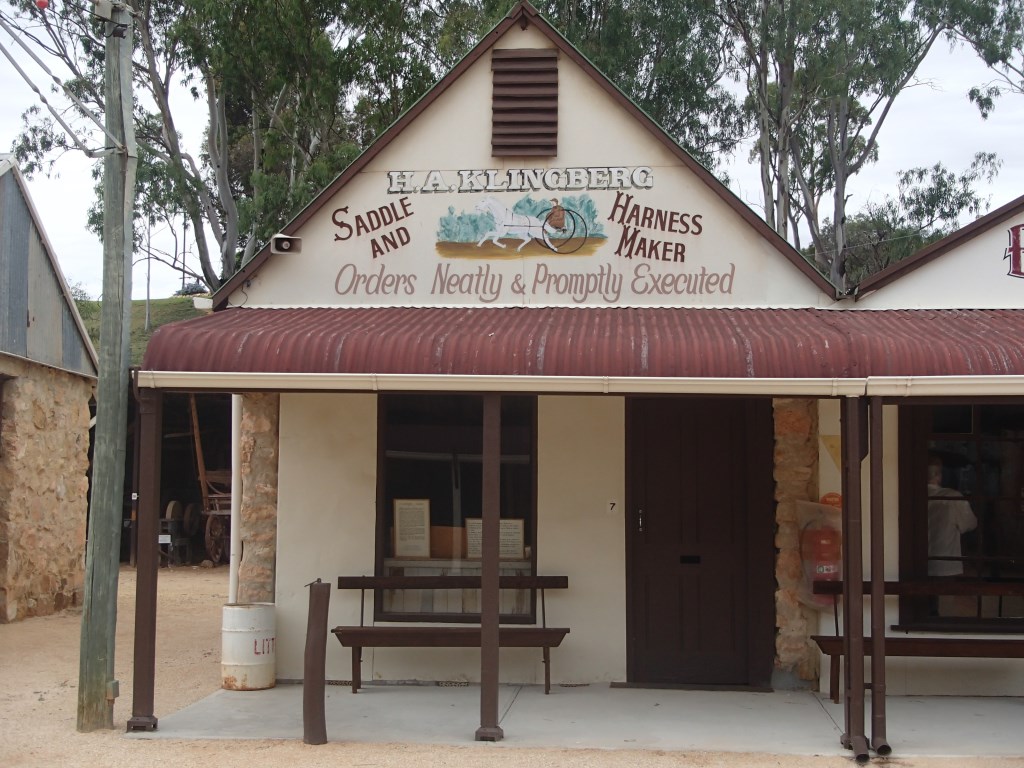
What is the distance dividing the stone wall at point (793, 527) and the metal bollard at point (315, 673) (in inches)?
146

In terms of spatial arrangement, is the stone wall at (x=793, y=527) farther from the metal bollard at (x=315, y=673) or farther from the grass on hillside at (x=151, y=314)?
the grass on hillside at (x=151, y=314)

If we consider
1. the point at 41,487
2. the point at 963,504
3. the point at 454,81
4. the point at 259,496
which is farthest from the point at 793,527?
the point at 41,487

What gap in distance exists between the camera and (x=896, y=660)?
30.2 feet

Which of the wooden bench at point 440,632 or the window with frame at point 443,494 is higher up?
the window with frame at point 443,494

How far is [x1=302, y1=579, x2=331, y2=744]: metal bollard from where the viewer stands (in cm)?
762

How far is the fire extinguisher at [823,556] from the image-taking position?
9.17 m

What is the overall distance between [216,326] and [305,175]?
10.4 meters

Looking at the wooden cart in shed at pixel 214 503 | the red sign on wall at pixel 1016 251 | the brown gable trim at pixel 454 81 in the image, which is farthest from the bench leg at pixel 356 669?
the wooden cart in shed at pixel 214 503

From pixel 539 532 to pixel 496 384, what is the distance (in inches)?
93.1

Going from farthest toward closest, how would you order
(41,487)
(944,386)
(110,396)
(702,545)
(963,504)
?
1. (41,487)
2. (702,545)
3. (963,504)
4. (110,396)
5. (944,386)

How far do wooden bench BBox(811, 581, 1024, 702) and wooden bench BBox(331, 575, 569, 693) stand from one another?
1983mm

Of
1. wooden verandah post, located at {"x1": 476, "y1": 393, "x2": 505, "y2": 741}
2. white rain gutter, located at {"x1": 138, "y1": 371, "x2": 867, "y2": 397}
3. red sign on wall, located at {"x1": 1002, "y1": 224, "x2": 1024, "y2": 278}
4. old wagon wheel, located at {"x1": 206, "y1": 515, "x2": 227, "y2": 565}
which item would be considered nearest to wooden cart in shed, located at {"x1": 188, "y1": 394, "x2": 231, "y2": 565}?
old wagon wheel, located at {"x1": 206, "y1": 515, "x2": 227, "y2": 565}

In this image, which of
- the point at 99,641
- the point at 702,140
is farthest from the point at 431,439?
the point at 702,140

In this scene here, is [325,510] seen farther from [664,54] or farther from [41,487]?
[664,54]
